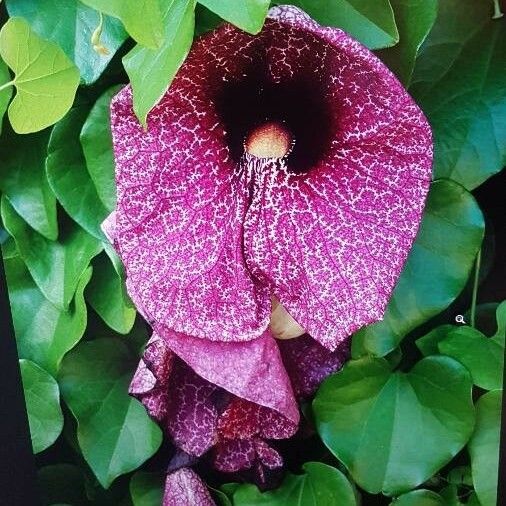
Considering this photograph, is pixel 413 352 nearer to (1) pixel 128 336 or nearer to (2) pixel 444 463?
(2) pixel 444 463

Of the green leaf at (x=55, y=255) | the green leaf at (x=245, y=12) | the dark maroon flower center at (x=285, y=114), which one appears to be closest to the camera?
the green leaf at (x=245, y=12)

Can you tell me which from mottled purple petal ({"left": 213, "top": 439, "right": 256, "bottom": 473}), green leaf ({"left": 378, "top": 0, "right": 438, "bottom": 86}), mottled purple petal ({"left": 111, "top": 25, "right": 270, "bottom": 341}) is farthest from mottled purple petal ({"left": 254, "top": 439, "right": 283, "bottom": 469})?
green leaf ({"left": 378, "top": 0, "right": 438, "bottom": 86})

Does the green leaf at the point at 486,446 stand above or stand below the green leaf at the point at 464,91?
below

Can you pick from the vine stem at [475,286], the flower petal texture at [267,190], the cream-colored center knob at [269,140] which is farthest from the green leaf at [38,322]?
the vine stem at [475,286]

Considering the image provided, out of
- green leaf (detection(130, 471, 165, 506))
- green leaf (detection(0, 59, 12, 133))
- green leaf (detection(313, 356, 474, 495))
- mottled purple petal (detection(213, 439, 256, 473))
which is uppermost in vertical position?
green leaf (detection(0, 59, 12, 133))

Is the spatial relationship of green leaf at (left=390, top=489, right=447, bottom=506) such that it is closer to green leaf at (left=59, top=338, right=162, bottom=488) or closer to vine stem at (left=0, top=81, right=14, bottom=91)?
green leaf at (left=59, top=338, right=162, bottom=488)

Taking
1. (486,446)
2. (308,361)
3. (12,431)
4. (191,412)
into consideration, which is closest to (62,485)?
(12,431)

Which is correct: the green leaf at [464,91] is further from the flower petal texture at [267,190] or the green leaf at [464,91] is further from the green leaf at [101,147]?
the green leaf at [101,147]
